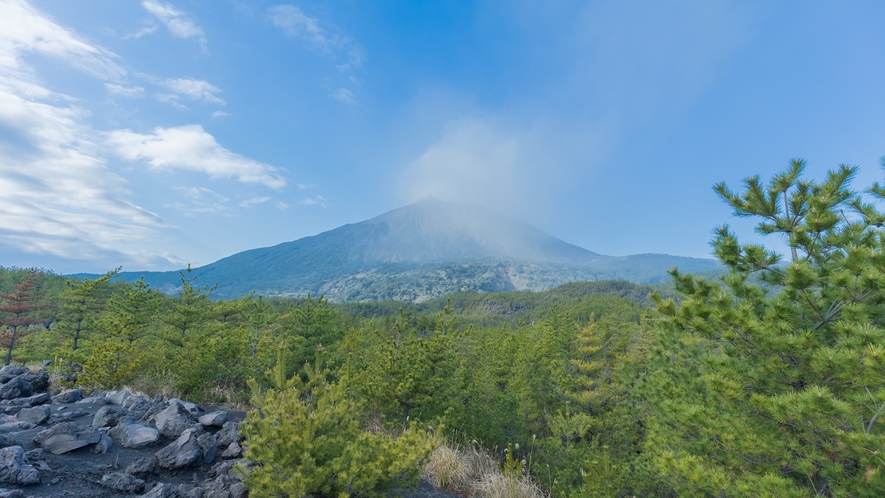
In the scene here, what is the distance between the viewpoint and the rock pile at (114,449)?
435 cm

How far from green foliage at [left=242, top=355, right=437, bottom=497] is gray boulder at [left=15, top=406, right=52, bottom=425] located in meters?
5.08

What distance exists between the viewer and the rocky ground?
14.3ft

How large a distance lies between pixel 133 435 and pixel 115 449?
30cm

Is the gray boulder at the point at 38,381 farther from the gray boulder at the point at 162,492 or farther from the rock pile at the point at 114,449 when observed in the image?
the gray boulder at the point at 162,492

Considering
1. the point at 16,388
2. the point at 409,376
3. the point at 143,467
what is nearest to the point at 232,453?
the point at 143,467

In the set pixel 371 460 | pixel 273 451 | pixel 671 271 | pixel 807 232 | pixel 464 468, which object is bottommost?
pixel 464 468

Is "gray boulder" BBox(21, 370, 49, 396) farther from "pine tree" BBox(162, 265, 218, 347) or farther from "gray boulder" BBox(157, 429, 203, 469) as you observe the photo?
"gray boulder" BBox(157, 429, 203, 469)

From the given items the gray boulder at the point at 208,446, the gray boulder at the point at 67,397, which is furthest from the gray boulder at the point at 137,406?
the gray boulder at the point at 208,446

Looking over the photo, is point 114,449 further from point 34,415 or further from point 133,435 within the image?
point 34,415

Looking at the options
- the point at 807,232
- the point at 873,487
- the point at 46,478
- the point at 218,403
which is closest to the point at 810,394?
the point at 873,487

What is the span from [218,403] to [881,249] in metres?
13.7

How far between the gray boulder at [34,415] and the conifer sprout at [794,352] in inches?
398

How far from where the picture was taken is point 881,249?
4129 mm

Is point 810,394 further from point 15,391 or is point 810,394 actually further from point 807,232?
point 15,391
